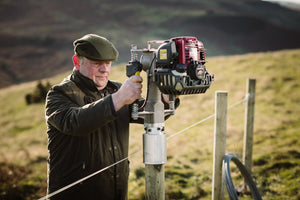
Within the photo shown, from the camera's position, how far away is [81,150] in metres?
2.35

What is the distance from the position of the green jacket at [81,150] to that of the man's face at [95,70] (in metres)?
0.07

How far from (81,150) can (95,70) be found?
30.6 inches

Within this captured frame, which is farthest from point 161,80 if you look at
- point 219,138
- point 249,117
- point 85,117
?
point 249,117

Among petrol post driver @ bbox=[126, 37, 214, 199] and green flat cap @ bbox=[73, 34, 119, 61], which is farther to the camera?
green flat cap @ bbox=[73, 34, 119, 61]

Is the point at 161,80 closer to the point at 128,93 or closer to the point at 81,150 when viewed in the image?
the point at 128,93

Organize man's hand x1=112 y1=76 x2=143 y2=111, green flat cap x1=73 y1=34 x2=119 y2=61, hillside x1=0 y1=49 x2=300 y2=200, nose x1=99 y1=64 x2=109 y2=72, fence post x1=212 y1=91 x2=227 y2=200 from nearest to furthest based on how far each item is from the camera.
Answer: man's hand x1=112 y1=76 x2=143 y2=111
green flat cap x1=73 y1=34 x2=119 y2=61
nose x1=99 y1=64 x2=109 y2=72
fence post x1=212 y1=91 x2=227 y2=200
hillside x1=0 y1=49 x2=300 y2=200

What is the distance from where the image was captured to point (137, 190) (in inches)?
207

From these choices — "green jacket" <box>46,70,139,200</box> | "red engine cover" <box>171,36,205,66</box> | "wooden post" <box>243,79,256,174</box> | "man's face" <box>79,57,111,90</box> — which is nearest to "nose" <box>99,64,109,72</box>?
"man's face" <box>79,57,111,90</box>

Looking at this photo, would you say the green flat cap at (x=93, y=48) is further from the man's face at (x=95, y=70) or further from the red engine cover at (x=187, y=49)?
the red engine cover at (x=187, y=49)

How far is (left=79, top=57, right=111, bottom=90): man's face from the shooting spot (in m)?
2.53

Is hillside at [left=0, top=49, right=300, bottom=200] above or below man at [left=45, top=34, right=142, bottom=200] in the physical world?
below

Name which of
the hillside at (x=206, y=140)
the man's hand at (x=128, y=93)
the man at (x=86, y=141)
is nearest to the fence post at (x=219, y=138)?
the man at (x=86, y=141)

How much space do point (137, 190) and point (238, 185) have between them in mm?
2003

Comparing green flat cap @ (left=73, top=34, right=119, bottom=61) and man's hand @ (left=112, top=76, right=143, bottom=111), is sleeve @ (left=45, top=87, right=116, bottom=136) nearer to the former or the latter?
man's hand @ (left=112, top=76, right=143, bottom=111)
